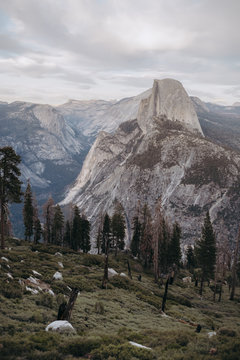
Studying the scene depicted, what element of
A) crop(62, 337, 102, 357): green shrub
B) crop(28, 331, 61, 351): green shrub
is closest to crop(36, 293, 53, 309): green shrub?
crop(28, 331, 61, 351): green shrub

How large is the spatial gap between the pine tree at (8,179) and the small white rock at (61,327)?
20.8 m

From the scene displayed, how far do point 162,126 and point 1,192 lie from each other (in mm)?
163512

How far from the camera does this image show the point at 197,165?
5468 inches

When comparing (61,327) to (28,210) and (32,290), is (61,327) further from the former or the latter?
(28,210)

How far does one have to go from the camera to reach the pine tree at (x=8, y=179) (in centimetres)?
3141

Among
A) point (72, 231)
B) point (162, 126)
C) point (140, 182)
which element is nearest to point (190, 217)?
point (140, 182)

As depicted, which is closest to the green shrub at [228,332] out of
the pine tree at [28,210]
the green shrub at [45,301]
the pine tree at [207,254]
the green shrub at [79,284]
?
the green shrub at [45,301]

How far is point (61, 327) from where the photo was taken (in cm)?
1334

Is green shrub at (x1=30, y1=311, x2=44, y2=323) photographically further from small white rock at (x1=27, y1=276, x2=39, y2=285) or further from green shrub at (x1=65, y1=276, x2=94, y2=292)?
green shrub at (x1=65, y1=276, x2=94, y2=292)

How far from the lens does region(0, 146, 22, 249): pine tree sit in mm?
31411

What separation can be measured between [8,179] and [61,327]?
75.9 feet

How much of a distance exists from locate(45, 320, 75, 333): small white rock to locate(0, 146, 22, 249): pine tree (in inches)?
818

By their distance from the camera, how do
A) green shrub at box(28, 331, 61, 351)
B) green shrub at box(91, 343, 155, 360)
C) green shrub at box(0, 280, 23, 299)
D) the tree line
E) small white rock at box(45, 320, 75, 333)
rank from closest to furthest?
green shrub at box(28, 331, 61, 351) < green shrub at box(91, 343, 155, 360) < small white rock at box(45, 320, 75, 333) < green shrub at box(0, 280, 23, 299) < the tree line

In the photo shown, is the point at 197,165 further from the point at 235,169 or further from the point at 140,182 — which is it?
the point at 140,182
